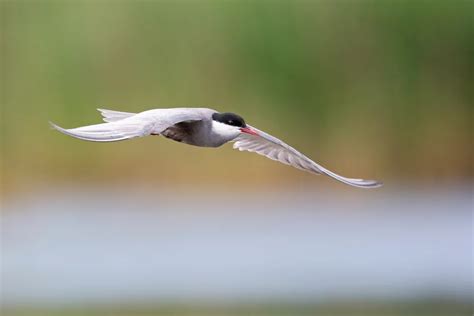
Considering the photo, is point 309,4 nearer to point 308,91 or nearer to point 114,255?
point 308,91

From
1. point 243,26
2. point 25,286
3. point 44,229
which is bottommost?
point 25,286

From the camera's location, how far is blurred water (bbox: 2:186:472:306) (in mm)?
10773

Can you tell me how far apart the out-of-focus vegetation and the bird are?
15.6 feet

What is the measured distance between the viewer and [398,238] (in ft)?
41.0

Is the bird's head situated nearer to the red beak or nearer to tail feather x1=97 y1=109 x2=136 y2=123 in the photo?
the red beak

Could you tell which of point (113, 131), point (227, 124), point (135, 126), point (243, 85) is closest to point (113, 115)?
point (227, 124)

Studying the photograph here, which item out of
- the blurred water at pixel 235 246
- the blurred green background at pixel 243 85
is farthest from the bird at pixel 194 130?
the blurred water at pixel 235 246

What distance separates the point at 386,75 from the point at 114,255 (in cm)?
333

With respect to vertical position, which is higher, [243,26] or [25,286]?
[243,26]

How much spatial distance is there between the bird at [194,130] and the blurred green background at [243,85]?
14.3ft

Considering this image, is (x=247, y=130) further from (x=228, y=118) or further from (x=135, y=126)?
(x=135, y=126)

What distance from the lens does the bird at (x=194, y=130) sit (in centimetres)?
438

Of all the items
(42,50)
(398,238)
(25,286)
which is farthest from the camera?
(398,238)

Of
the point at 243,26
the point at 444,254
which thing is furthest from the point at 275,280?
the point at 243,26
